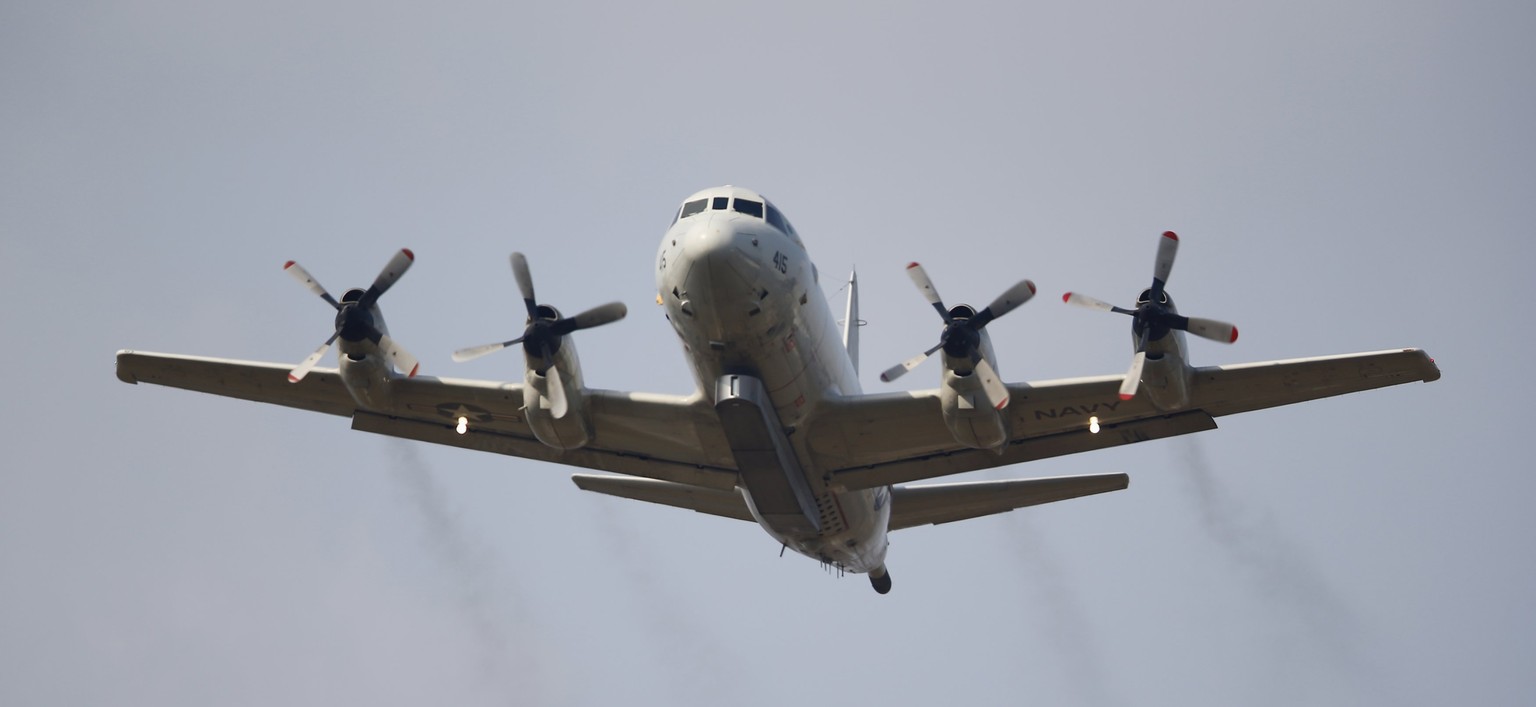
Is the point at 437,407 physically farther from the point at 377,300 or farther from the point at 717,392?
the point at 717,392

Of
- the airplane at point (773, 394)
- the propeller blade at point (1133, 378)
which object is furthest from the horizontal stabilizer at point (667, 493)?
the propeller blade at point (1133, 378)

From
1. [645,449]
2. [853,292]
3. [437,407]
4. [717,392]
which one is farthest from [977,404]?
[853,292]

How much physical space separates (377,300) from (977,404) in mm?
10298

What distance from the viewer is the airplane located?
→ 22703 mm

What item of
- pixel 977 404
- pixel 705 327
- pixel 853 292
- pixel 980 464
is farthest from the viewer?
pixel 853 292

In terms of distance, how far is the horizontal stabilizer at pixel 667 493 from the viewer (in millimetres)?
28094

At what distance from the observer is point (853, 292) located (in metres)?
36.7

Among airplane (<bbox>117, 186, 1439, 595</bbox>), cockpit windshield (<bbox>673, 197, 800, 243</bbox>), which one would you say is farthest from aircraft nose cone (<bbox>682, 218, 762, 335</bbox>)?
cockpit windshield (<bbox>673, 197, 800, 243</bbox>)

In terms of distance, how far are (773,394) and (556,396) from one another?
362 centimetres

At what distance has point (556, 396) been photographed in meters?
24.0

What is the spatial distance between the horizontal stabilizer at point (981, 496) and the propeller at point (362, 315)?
10.1 m

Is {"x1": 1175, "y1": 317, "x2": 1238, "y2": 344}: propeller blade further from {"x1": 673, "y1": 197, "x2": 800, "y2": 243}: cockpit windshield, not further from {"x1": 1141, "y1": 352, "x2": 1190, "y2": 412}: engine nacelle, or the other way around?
{"x1": 673, "y1": 197, "x2": 800, "y2": 243}: cockpit windshield

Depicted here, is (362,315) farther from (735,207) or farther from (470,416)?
(735,207)

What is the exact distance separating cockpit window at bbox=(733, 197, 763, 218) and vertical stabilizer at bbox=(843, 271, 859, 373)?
29.9 ft
